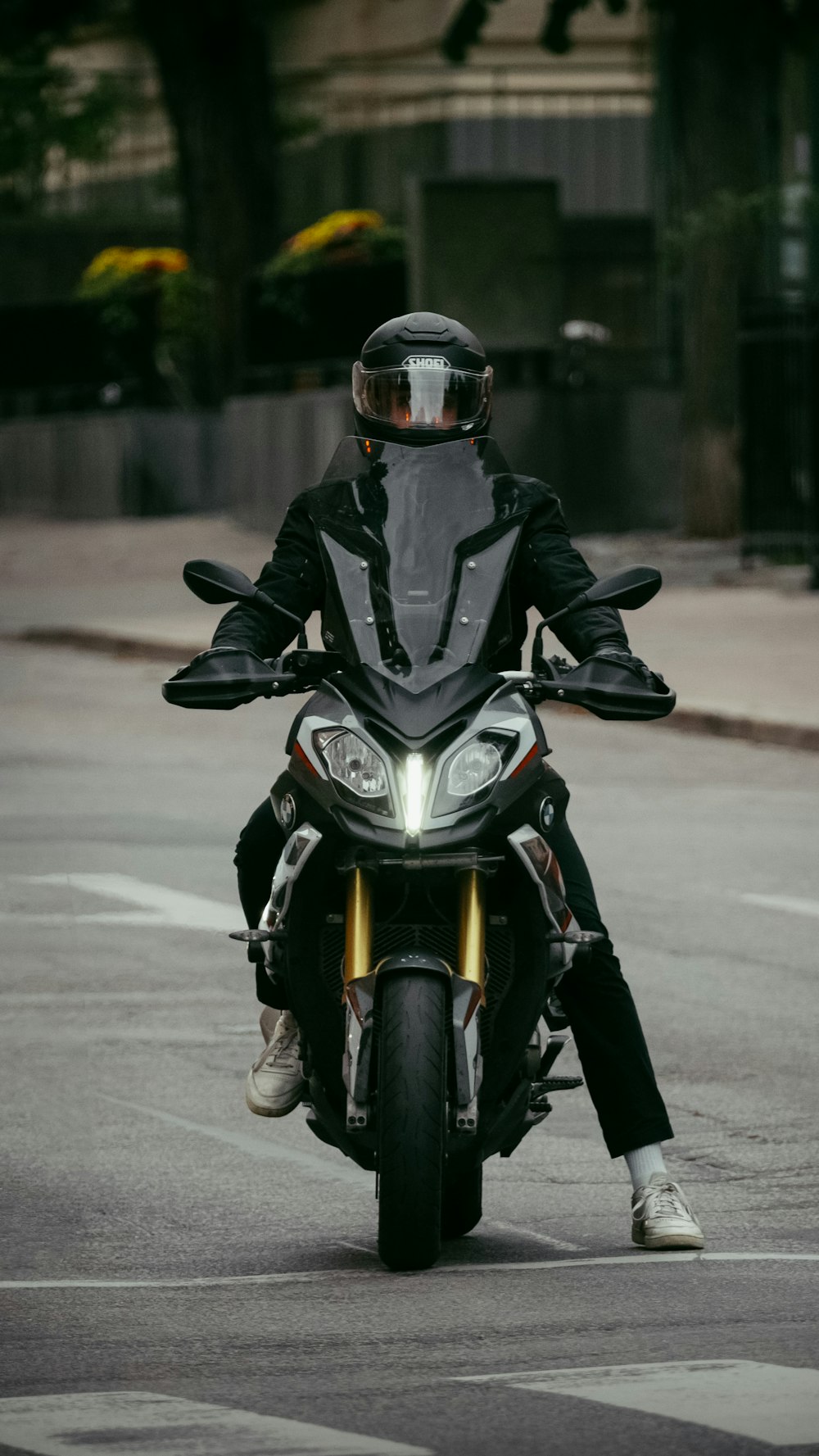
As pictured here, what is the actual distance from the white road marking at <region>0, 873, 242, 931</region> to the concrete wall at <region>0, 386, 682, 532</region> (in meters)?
15.6

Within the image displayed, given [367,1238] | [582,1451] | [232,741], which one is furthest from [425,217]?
[582,1451]

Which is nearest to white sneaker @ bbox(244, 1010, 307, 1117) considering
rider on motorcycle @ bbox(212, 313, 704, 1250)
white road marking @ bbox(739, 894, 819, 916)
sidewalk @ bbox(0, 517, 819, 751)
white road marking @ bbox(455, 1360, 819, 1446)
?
rider on motorcycle @ bbox(212, 313, 704, 1250)

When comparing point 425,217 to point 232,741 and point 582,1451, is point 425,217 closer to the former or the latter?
point 232,741

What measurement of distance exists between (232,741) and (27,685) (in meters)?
3.80

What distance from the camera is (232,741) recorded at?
16672 millimetres

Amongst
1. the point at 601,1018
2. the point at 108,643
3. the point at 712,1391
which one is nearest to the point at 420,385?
the point at 601,1018

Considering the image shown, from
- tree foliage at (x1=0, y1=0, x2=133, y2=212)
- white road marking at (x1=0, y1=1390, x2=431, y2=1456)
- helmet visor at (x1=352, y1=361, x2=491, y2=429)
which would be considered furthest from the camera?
tree foliage at (x1=0, y1=0, x2=133, y2=212)

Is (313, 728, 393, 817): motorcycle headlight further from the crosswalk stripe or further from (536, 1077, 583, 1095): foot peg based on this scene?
the crosswalk stripe

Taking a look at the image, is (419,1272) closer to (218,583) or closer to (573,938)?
(573,938)

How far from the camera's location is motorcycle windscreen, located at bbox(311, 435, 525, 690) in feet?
19.3

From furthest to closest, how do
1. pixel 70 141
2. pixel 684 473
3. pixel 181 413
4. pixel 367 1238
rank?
1. pixel 70 141
2. pixel 181 413
3. pixel 684 473
4. pixel 367 1238

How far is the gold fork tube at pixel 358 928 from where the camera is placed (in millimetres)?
5672

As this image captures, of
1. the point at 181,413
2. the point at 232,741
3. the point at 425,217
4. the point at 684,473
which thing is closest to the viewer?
the point at 232,741

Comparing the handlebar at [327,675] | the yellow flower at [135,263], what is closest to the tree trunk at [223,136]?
the yellow flower at [135,263]
